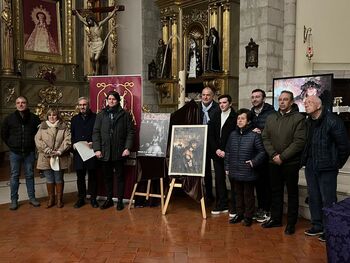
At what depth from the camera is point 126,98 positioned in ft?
17.9

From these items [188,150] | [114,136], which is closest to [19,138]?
[114,136]

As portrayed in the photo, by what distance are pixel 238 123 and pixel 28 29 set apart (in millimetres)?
6635

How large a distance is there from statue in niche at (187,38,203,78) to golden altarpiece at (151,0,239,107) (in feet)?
0.09

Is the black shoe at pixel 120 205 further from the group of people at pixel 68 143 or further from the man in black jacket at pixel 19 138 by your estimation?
the man in black jacket at pixel 19 138

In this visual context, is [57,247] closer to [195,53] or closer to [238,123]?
[238,123]

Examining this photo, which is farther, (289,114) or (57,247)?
(289,114)

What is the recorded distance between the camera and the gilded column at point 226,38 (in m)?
9.15

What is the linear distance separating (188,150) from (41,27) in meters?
6.21

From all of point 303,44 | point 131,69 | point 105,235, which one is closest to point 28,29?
point 131,69

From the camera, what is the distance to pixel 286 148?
13.0 ft

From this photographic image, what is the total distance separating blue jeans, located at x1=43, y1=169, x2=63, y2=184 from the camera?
5156 millimetres

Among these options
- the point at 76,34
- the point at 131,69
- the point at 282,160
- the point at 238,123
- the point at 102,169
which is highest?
the point at 76,34

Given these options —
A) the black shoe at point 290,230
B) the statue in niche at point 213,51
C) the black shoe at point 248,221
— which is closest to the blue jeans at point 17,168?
the black shoe at point 248,221

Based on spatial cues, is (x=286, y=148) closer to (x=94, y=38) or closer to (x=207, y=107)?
(x=207, y=107)
